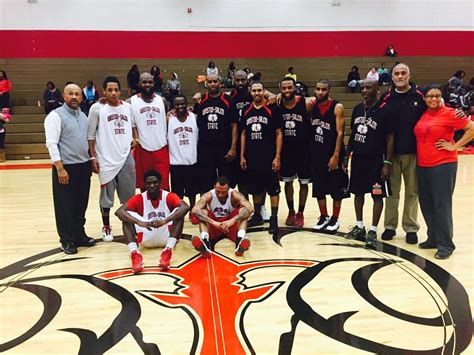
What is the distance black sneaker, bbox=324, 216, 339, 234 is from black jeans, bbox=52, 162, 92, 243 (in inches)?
107

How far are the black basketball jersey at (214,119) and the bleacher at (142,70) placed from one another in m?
7.72

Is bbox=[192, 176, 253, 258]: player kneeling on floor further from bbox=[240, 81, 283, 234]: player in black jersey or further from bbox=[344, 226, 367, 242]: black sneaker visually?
bbox=[344, 226, 367, 242]: black sneaker

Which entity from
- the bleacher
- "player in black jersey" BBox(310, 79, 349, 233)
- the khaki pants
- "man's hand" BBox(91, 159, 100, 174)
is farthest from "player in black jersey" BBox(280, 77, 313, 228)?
the bleacher

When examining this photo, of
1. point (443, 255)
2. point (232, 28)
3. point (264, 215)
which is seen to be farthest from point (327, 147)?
point (232, 28)

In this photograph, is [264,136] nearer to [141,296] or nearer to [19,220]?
[141,296]

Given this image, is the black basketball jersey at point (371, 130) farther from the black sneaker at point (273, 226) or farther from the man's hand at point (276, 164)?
the black sneaker at point (273, 226)

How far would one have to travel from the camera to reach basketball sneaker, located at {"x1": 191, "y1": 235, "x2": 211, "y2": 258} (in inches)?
158

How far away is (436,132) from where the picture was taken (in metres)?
3.80

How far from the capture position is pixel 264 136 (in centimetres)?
455

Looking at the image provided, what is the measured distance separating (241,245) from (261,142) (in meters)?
1.20

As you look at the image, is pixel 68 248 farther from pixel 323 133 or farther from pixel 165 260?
pixel 323 133

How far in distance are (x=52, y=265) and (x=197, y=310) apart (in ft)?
5.77

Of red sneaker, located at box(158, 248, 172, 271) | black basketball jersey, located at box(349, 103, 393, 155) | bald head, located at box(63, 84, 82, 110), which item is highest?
bald head, located at box(63, 84, 82, 110)

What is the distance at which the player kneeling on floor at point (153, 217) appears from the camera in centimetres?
399
